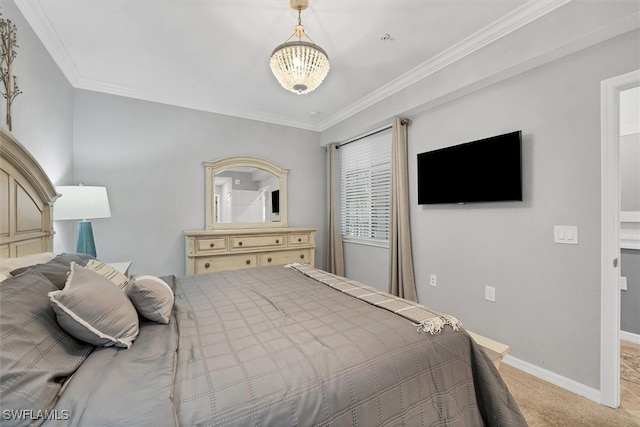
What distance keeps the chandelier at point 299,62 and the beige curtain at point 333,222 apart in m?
2.49

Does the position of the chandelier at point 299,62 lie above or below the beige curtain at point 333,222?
above

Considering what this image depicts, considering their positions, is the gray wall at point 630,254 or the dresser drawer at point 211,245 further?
the dresser drawer at point 211,245

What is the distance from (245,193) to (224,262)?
1050mm

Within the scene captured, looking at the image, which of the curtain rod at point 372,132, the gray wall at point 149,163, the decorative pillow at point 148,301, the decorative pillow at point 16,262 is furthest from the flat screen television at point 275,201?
the decorative pillow at point 148,301

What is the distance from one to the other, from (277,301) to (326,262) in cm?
285

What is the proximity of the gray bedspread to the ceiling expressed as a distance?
1.98m

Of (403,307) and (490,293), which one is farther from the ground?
(403,307)

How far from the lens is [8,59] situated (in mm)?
1568

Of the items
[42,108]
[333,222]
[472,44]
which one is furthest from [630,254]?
[42,108]

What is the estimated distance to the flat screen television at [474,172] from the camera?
215 centimetres

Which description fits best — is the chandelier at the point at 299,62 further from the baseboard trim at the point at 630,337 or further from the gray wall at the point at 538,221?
the baseboard trim at the point at 630,337

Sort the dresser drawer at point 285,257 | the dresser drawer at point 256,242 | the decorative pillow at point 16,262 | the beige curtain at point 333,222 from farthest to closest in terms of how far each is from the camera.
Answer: the beige curtain at point 333,222, the dresser drawer at point 285,257, the dresser drawer at point 256,242, the decorative pillow at point 16,262

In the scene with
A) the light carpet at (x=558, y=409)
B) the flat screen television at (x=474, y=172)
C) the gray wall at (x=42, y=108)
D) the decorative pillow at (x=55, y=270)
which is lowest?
the light carpet at (x=558, y=409)

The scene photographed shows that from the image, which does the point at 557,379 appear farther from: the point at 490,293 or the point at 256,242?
the point at 256,242
